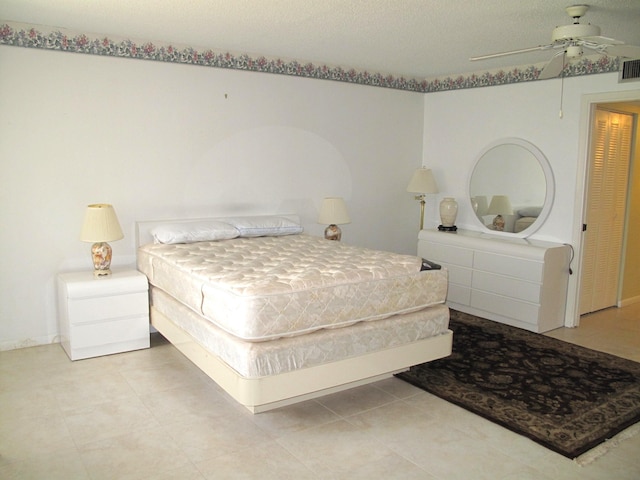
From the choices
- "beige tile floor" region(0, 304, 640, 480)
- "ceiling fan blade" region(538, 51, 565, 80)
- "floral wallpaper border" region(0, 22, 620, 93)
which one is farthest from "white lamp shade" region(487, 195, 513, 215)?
"beige tile floor" region(0, 304, 640, 480)

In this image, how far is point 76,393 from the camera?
3205 mm

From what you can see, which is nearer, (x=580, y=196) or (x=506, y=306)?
(x=580, y=196)

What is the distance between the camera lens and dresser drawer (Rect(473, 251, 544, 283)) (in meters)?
4.49

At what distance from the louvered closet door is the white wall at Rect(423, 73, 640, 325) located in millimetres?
167

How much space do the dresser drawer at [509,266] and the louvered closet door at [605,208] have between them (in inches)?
24.1

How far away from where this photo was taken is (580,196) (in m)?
4.61

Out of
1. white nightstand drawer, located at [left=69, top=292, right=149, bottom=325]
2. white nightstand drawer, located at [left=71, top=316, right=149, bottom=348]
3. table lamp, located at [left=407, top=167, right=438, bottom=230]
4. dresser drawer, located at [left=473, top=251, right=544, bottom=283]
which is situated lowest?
white nightstand drawer, located at [left=71, top=316, right=149, bottom=348]

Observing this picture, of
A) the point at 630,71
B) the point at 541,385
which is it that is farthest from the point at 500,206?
the point at 541,385

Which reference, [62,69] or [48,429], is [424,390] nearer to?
[48,429]

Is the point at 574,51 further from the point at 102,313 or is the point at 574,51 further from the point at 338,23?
the point at 102,313

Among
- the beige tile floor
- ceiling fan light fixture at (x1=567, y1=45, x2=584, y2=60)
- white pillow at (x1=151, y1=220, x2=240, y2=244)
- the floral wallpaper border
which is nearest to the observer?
the beige tile floor

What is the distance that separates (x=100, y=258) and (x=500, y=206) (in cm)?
376

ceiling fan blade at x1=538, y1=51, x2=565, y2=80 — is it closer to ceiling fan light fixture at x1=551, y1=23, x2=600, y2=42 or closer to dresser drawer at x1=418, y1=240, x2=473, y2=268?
ceiling fan light fixture at x1=551, y1=23, x2=600, y2=42

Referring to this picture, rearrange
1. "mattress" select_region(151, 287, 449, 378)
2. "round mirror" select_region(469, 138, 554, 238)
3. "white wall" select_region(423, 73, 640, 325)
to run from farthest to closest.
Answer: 1. "round mirror" select_region(469, 138, 554, 238)
2. "white wall" select_region(423, 73, 640, 325)
3. "mattress" select_region(151, 287, 449, 378)
